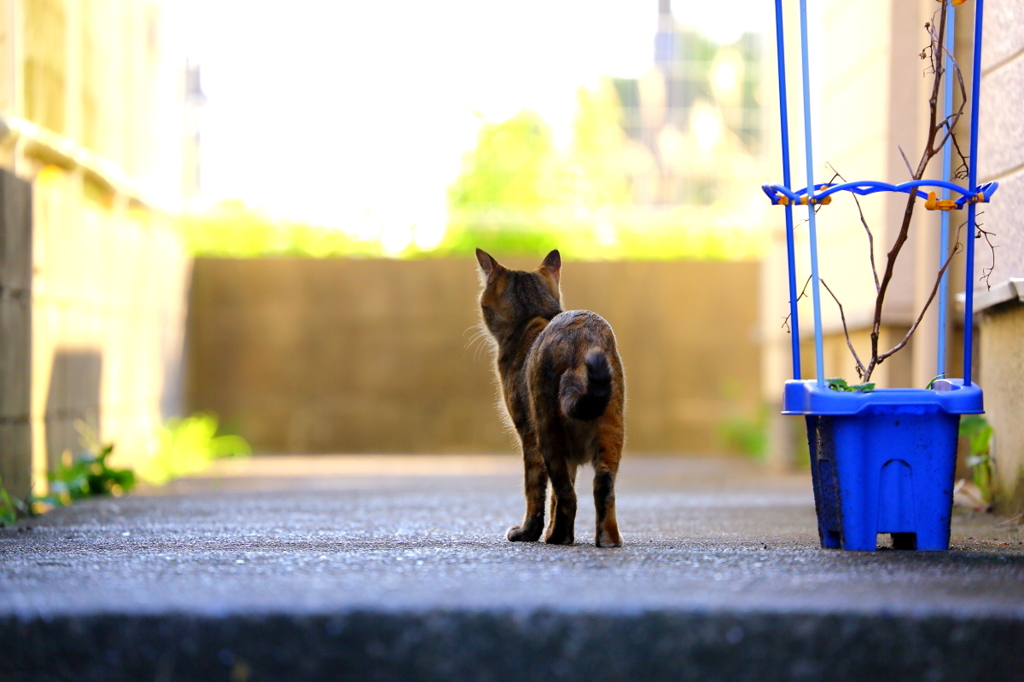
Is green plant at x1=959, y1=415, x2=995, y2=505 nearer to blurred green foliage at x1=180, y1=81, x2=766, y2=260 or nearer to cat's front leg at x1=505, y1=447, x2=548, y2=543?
cat's front leg at x1=505, y1=447, x2=548, y2=543

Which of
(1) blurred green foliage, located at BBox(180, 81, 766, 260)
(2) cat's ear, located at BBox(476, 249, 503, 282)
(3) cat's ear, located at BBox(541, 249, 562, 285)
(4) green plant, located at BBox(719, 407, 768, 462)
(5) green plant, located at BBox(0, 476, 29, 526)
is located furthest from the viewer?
(1) blurred green foliage, located at BBox(180, 81, 766, 260)

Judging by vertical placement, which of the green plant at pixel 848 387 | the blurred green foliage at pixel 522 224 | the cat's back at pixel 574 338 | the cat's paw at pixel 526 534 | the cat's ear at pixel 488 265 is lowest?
the cat's paw at pixel 526 534

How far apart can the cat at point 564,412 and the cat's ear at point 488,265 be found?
237mm

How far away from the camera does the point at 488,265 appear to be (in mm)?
3350

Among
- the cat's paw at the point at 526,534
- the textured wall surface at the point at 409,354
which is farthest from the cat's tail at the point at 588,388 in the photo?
the textured wall surface at the point at 409,354

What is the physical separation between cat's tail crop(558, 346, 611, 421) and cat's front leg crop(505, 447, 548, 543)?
11.6 inches

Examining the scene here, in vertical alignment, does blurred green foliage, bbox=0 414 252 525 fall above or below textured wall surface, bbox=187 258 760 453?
below

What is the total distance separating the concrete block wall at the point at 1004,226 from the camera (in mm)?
3387

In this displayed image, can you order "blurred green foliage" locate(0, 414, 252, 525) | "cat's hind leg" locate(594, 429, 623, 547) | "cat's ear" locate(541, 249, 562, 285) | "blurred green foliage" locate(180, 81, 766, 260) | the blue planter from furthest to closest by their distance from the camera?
"blurred green foliage" locate(180, 81, 766, 260) < "blurred green foliage" locate(0, 414, 252, 525) < "cat's ear" locate(541, 249, 562, 285) < "cat's hind leg" locate(594, 429, 623, 547) < the blue planter

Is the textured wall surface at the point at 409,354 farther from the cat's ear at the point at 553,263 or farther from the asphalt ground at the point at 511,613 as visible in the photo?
the asphalt ground at the point at 511,613

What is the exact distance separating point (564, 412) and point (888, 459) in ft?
2.47

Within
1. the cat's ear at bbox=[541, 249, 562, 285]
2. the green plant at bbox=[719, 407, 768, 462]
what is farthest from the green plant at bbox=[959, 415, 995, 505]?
the green plant at bbox=[719, 407, 768, 462]

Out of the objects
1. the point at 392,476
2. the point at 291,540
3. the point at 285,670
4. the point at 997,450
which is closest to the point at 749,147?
the point at 392,476

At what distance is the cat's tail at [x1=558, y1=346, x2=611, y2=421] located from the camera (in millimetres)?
2545
